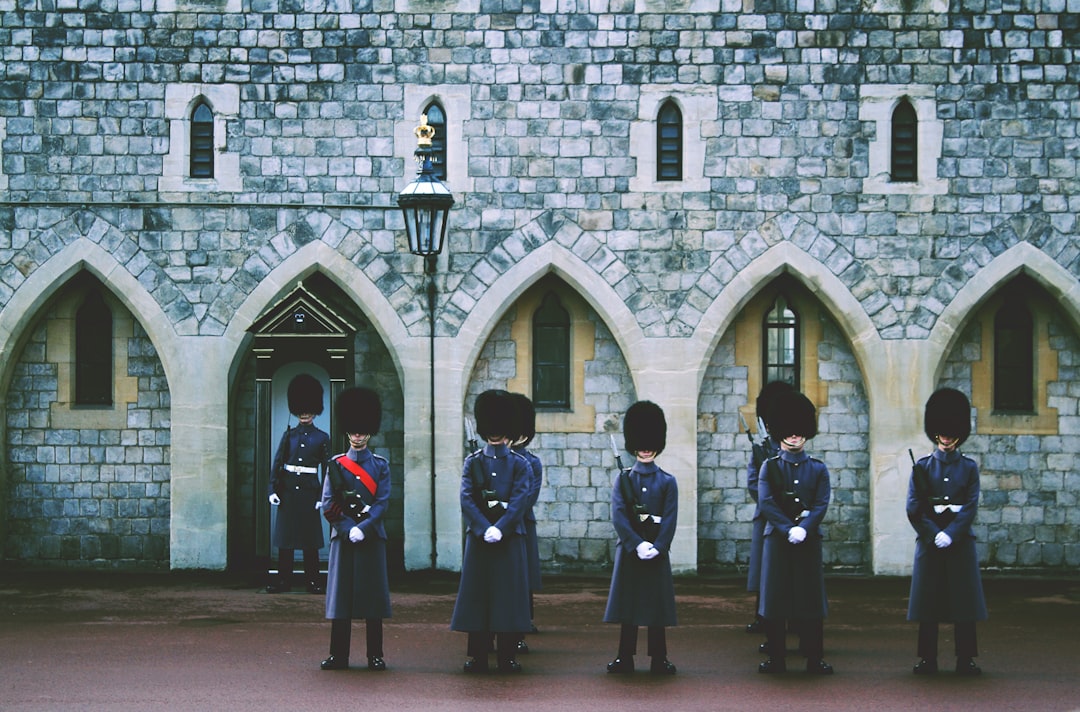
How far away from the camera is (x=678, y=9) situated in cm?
1155

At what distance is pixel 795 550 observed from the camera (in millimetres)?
7617

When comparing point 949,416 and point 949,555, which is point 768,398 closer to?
point 949,416

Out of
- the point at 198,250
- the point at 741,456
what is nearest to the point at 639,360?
the point at 741,456

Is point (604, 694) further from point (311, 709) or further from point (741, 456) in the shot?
point (741, 456)

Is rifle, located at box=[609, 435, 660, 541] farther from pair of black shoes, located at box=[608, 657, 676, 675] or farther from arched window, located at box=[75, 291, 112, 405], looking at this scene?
arched window, located at box=[75, 291, 112, 405]

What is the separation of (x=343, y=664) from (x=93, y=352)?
5.15 metres

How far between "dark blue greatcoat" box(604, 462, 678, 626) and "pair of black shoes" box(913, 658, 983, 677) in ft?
4.00

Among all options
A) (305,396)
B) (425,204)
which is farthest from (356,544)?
(425,204)

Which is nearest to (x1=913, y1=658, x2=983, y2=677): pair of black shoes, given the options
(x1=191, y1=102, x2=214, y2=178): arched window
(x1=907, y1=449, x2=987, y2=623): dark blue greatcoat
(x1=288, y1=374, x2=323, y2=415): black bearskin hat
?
(x1=907, y1=449, x2=987, y2=623): dark blue greatcoat

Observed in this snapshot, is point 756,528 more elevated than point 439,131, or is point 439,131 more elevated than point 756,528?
point 439,131

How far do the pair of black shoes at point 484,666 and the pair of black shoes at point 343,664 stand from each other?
1.37 ft

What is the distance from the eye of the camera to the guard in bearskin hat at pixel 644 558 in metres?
7.43

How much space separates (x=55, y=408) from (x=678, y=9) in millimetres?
5540

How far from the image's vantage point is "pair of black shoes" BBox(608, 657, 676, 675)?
24.6 ft
